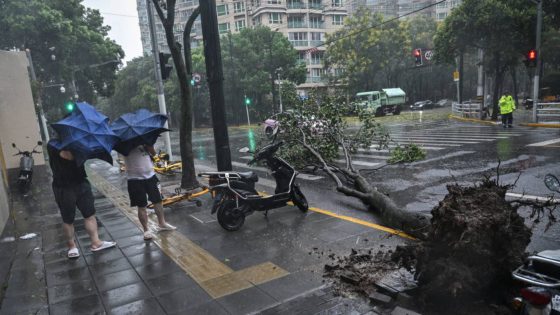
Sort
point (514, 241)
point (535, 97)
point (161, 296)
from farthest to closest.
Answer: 1. point (535, 97)
2. point (161, 296)
3. point (514, 241)

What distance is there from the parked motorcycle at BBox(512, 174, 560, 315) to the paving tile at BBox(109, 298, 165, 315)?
10.1 feet

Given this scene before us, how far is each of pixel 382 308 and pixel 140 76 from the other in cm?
5709

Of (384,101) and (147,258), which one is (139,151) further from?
(384,101)

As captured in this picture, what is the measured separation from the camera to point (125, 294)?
4312 millimetres

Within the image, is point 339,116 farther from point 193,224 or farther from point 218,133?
point 193,224

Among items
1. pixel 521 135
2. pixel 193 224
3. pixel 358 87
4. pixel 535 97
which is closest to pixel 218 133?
pixel 193 224

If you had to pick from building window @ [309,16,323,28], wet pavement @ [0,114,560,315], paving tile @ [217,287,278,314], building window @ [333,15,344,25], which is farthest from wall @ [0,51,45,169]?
building window @ [333,15,344,25]

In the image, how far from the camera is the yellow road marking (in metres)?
4.34

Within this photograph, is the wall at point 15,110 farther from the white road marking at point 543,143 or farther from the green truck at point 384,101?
the green truck at point 384,101

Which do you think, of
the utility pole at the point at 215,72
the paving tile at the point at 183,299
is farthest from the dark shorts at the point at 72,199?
the utility pole at the point at 215,72

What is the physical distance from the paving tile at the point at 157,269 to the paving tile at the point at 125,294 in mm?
238

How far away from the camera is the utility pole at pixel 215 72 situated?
772cm

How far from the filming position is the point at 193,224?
6.80 m

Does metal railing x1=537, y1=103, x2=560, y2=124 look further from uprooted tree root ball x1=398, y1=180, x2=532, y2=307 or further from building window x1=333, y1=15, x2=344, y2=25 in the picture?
building window x1=333, y1=15, x2=344, y2=25
